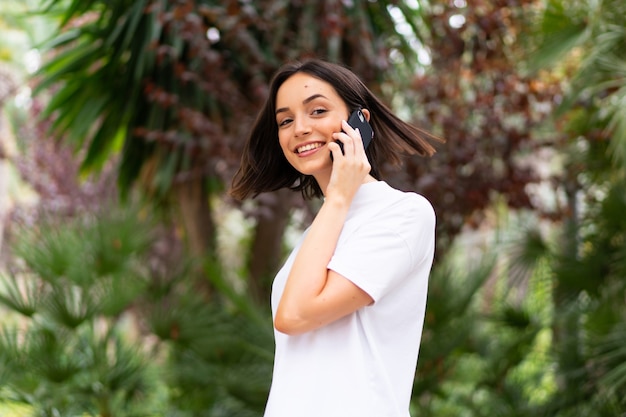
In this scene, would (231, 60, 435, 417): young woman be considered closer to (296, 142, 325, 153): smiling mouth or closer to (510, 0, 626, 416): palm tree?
(296, 142, 325, 153): smiling mouth

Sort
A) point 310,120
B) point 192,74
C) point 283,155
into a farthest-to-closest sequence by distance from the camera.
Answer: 1. point 192,74
2. point 283,155
3. point 310,120

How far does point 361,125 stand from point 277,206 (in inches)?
153

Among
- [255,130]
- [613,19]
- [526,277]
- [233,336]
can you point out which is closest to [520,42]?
[613,19]

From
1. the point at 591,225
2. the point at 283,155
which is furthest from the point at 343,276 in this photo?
the point at 591,225

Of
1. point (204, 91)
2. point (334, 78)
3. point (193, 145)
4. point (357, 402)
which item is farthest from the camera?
point (204, 91)

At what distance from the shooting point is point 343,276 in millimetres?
1531

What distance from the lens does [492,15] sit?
200 inches

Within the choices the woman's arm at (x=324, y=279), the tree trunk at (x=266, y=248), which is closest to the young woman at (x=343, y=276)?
the woman's arm at (x=324, y=279)

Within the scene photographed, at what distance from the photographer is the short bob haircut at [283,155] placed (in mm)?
1797

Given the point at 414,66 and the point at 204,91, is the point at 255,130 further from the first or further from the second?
the point at 414,66

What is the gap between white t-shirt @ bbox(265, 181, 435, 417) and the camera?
1545 mm

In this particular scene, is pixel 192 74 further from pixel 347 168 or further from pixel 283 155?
pixel 347 168

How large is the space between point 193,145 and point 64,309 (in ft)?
4.19

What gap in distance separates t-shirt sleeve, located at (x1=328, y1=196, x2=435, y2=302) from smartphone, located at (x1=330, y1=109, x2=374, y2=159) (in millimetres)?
185
